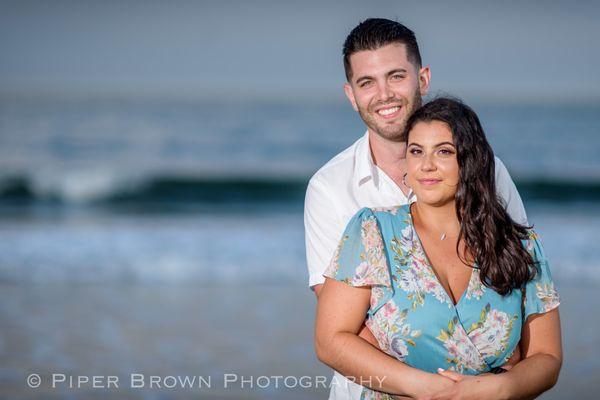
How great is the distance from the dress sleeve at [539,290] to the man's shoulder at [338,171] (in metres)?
0.83

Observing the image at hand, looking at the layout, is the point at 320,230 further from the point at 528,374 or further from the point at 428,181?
the point at 528,374

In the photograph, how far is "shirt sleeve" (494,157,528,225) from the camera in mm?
3385

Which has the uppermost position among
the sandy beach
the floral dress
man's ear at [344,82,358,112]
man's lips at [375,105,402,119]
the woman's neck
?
man's ear at [344,82,358,112]

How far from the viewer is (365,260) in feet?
9.55

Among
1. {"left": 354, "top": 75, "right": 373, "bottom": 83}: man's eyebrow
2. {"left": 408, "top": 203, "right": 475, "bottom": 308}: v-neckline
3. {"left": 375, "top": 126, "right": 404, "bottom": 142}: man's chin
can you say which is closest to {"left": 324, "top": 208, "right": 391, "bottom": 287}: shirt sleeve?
{"left": 408, "top": 203, "right": 475, "bottom": 308}: v-neckline

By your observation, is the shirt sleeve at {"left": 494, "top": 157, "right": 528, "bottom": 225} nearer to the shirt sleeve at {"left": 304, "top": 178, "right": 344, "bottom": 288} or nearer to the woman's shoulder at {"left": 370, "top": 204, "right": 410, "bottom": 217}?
the woman's shoulder at {"left": 370, "top": 204, "right": 410, "bottom": 217}

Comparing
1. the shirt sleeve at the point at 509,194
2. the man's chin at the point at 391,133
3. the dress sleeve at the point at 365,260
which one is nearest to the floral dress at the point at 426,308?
the dress sleeve at the point at 365,260

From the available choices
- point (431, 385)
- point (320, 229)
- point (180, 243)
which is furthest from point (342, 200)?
point (180, 243)

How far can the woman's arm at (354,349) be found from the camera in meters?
2.85

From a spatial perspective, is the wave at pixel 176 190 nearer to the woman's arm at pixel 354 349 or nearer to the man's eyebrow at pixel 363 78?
the man's eyebrow at pixel 363 78

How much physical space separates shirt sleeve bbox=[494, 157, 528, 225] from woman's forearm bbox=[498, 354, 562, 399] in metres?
0.59

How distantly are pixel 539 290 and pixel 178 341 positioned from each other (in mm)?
4195

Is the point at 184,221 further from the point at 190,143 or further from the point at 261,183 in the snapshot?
the point at 190,143

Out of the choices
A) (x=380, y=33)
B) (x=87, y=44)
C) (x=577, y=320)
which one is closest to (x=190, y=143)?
(x=87, y=44)
